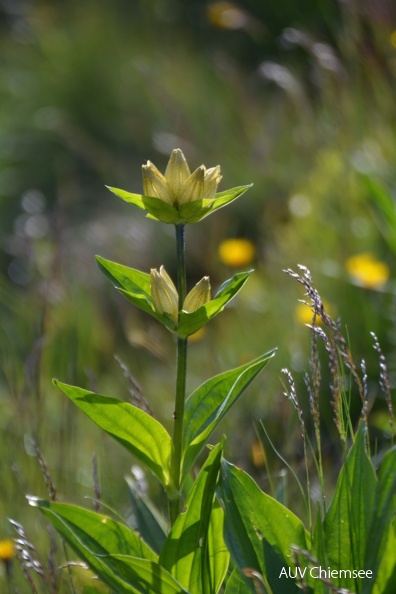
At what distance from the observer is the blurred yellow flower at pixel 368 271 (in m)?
1.72

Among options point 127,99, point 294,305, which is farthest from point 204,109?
point 294,305

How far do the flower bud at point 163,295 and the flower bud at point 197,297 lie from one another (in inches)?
0.5

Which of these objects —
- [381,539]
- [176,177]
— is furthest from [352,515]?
[176,177]

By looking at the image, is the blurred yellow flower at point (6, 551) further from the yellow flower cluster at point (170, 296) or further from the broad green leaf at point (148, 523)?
the yellow flower cluster at point (170, 296)

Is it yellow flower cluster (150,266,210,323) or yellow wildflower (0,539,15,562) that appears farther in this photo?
yellow wildflower (0,539,15,562)

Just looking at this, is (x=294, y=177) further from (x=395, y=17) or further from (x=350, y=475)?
(x=350, y=475)

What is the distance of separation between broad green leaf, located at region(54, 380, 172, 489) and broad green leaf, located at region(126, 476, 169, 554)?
0.13 metres

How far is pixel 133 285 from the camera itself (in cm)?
85

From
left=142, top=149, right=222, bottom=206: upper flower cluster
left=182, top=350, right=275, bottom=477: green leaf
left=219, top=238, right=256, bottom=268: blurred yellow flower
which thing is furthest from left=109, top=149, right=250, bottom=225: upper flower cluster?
left=219, top=238, right=256, bottom=268: blurred yellow flower

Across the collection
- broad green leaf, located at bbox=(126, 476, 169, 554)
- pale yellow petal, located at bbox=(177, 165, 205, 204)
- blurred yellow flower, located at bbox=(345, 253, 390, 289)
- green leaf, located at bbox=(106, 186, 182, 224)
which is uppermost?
blurred yellow flower, located at bbox=(345, 253, 390, 289)

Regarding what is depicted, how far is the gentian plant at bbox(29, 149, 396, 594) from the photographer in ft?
2.55

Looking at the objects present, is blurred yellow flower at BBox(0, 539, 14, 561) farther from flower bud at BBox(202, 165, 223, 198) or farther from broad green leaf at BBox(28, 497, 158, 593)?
flower bud at BBox(202, 165, 223, 198)

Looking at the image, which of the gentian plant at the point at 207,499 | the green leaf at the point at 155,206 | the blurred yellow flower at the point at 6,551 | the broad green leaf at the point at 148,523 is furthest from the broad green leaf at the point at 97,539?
the blurred yellow flower at the point at 6,551

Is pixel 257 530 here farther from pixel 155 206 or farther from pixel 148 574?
pixel 155 206
